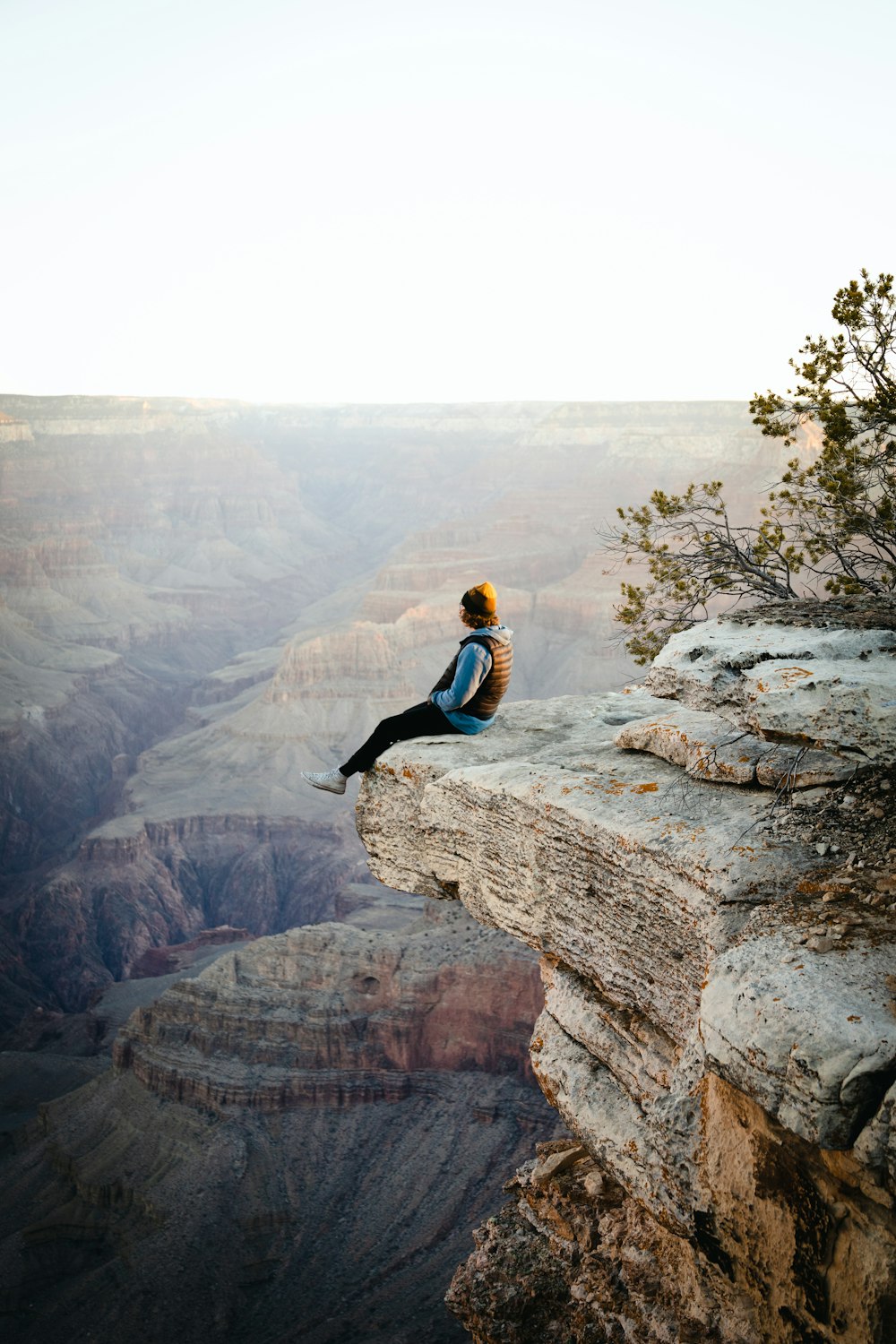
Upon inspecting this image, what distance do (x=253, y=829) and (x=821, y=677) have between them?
198ft

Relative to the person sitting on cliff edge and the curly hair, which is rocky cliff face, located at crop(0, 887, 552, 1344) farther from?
the curly hair

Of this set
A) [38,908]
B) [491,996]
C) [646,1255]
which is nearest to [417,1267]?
[491,996]

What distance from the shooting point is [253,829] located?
211 ft

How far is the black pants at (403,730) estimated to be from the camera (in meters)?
9.94

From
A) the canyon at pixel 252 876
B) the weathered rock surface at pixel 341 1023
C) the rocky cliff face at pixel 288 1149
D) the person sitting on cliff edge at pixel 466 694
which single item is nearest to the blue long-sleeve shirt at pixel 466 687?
the person sitting on cliff edge at pixel 466 694

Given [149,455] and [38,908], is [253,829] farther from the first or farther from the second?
[149,455]

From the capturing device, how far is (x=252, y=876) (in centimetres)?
6172

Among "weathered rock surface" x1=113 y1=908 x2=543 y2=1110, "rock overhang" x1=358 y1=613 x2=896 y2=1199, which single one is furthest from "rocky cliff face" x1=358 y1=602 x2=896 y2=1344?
"weathered rock surface" x1=113 y1=908 x2=543 y2=1110

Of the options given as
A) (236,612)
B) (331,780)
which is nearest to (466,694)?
(331,780)

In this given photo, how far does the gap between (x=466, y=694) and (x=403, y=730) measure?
2.61ft

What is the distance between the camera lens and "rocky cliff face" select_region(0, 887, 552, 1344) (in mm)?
22109

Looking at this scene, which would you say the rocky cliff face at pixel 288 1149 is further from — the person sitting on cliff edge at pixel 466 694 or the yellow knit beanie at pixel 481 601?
the yellow knit beanie at pixel 481 601

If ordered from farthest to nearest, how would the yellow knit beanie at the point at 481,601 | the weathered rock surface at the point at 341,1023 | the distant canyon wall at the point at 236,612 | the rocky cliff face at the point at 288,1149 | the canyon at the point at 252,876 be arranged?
the distant canyon wall at the point at 236,612, the weathered rock surface at the point at 341,1023, the canyon at the point at 252,876, the rocky cliff face at the point at 288,1149, the yellow knit beanie at the point at 481,601

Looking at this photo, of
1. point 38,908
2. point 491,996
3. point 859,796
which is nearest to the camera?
point 859,796
